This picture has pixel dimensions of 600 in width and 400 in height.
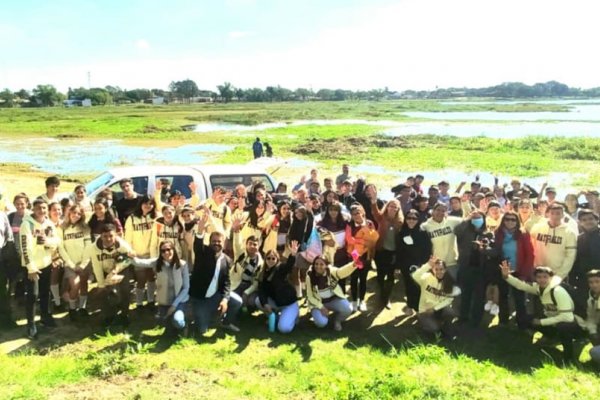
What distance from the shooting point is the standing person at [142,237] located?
728 centimetres

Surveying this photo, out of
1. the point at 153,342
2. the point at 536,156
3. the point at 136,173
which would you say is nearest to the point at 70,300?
the point at 153,342

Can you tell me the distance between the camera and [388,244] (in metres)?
7.66

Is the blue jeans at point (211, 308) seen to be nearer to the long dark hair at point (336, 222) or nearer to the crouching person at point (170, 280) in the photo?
the crouching person at point (170, 280)

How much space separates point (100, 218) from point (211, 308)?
2.07 m

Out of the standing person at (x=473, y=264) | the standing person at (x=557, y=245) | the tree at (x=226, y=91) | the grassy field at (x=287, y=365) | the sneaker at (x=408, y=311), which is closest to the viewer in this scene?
the grassy field at (x=287, y=365)

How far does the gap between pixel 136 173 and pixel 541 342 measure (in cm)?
740

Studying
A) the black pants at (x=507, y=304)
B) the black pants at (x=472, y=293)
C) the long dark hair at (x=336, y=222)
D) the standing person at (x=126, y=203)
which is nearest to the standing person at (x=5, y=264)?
the standing person at (x=126, y=203)

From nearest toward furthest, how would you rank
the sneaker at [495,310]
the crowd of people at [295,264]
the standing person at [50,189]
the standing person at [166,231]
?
the crowd of people at [295,264] → the standing person at [166,231] → the sneaker at [495,310] → the standing person at [50,189]

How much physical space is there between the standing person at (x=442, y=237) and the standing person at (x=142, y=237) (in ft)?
13.4

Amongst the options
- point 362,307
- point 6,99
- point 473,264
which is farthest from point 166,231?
point 6,99

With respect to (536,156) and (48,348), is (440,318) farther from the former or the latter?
(536,156)

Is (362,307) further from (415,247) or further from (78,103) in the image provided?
(78,103)

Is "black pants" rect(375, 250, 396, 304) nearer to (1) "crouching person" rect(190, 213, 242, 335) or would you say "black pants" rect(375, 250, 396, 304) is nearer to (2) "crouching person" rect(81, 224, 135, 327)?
(1) "crouching person" rect(190, 213, 242, 335)

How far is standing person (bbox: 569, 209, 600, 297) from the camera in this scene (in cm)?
661
